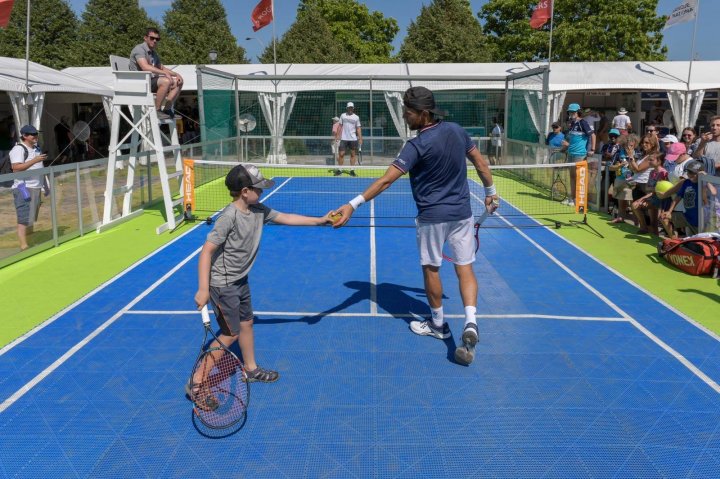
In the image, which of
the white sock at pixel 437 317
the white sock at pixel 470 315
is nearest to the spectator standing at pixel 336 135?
the white sock at pixel 437 317

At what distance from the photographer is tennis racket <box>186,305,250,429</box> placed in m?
4.34

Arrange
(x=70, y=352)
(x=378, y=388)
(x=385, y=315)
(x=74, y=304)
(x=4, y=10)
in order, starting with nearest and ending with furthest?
(x=378, y=388) → (x=70, y=352) → (x=385, y=315) → (x=74, y=304) → (x=4, y=10)

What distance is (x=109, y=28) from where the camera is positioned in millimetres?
48844

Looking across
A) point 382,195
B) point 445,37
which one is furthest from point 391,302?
point 445,37

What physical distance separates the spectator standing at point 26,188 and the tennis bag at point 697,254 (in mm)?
9853

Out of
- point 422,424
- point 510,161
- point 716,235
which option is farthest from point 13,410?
point 510,161

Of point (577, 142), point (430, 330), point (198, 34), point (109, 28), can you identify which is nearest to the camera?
point (430, 330)

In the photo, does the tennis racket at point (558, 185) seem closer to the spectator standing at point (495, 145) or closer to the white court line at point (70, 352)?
the spectator standing at point (495, 145)

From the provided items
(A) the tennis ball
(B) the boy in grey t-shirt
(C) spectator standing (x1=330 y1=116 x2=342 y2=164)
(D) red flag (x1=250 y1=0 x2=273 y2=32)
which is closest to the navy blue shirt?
(B) the boy in grey t-shirt

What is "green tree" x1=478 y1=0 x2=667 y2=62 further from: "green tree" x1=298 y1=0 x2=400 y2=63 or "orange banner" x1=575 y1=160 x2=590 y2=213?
"orange banner" x1=575 y1=160 x2=590 y2=213

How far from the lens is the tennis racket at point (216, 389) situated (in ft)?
14.2

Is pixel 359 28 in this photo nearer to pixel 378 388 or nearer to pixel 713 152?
pixel 713 152

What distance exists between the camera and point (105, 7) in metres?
49.2

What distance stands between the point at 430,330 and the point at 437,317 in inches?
8.7
